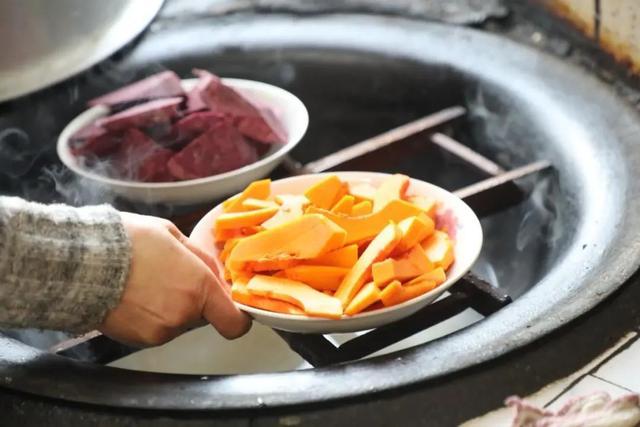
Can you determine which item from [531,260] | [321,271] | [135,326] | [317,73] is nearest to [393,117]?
[317,73]

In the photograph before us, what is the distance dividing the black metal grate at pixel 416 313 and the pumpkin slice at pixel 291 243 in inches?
4.1

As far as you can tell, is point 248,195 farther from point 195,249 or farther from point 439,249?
point 439,249

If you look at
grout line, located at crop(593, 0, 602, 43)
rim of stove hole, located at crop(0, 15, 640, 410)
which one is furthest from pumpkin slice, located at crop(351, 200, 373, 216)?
grout line, located at crop(593, 0, 602, 43)

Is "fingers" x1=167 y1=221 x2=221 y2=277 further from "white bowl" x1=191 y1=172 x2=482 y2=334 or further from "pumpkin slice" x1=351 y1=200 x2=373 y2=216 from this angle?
"pumpkin slice" x1=351 y1=200 x2=373 y2=216

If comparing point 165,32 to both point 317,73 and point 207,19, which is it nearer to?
point 207,19

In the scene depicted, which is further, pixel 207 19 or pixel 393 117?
pixel 207 19

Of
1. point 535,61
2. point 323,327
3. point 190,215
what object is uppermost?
point 535,61

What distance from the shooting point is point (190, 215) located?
1.36m

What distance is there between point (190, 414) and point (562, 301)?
395mm

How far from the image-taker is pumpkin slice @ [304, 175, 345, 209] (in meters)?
1.21

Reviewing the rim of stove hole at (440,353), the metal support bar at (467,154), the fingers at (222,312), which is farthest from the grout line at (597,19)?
the fingers at (222,312)

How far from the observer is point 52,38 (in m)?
1.06

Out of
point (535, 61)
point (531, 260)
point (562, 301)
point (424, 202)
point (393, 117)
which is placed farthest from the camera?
point (393, 117)

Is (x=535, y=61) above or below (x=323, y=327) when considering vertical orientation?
above
